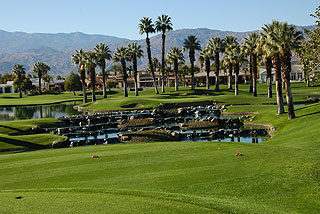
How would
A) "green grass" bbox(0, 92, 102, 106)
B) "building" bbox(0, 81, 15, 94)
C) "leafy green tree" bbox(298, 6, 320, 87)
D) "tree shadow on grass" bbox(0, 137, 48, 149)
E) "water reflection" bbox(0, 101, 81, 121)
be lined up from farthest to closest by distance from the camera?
"building" bbox(0, 81, 15, 94) < "green grass" bbox(0, 92, 102, 106) < "water reflection" bbox(0, 101, 81, 121) < "tree shadow on grass" bbox(0, 137, 48, 149) < "leafy green tree" bbox(298, 6, 320, 87)

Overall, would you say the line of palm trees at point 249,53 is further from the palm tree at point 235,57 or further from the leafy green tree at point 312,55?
the leafy green tree at point 312,55

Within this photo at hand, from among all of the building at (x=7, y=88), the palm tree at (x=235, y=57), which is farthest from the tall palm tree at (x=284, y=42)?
the building at (x=7, y=88)

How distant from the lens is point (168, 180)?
1513 cm

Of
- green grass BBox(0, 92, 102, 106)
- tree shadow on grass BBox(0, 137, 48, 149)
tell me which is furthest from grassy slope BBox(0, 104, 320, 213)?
green grass BBox(0, 92, 102, 106)

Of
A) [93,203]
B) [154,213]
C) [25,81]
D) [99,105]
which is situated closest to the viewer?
[154,213]

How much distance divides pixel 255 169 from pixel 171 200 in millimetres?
6304

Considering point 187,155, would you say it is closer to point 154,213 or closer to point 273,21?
point 154,213

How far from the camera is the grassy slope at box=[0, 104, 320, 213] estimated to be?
436 inches

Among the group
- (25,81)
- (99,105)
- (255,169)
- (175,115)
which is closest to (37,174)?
(255,169)

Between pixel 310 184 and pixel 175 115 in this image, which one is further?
pixel 175 115

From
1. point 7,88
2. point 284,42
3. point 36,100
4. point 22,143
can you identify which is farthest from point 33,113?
point 7,88

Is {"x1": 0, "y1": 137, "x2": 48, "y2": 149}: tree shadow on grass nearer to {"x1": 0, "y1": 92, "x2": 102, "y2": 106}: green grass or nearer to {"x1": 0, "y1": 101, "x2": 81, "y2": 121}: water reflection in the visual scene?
{"x1": 0, "y1": 101, "x2": 81, "y2": 121}: water reflection

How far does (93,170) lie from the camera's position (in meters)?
17.4

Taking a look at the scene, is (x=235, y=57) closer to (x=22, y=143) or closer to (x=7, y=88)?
(x=22, y=143)
